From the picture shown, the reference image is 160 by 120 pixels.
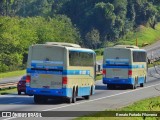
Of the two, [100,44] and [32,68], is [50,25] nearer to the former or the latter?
[100,44]

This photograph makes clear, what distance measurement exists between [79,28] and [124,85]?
92.0m

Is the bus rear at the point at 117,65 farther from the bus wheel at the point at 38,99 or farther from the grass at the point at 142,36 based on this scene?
the grass at the point at 142,36

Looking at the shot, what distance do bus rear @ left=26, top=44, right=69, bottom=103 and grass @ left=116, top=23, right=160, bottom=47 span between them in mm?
100204

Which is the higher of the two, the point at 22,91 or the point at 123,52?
the point at 123,52

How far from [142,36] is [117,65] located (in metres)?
94.0

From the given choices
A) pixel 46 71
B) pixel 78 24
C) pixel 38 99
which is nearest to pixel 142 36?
pixel 78 24

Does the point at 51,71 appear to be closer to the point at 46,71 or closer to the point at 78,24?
the point at 46,71

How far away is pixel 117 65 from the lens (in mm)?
45906

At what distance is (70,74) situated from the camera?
30641 millimetres

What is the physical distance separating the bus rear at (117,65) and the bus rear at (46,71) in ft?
52.0

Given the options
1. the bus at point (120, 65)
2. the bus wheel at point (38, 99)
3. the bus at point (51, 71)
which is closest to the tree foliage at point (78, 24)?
the bus at point (120, 65)

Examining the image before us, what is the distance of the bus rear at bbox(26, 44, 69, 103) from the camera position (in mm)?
30047

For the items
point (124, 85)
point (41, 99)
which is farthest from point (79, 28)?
point (41, 99)

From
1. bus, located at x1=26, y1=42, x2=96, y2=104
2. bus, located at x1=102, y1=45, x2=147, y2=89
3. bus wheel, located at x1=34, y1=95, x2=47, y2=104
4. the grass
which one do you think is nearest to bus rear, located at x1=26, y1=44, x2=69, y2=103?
bus, located at x1=26, y1=42, x2=96, y2=104
